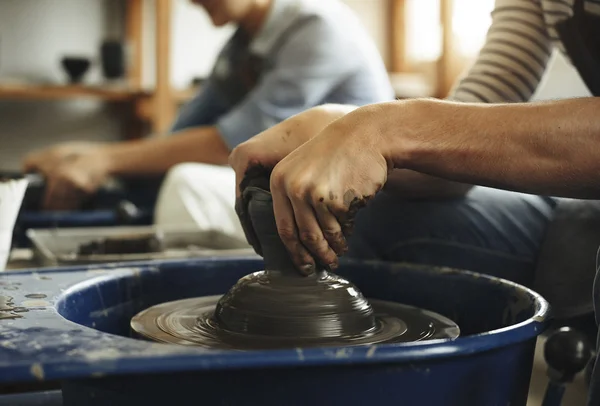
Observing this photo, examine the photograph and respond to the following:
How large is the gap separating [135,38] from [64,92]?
0.53 meters

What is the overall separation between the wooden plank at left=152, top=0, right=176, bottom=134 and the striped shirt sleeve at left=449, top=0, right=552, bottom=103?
2.38m

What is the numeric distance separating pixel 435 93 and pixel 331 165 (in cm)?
302

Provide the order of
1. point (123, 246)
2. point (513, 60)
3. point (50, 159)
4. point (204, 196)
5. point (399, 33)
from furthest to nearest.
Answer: point (399, 33)
point (50, 159)
point (204, 196)
point (123, 246)
point (513, 60)

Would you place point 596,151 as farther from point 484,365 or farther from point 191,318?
point 191,318

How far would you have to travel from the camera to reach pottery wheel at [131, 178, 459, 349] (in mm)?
735

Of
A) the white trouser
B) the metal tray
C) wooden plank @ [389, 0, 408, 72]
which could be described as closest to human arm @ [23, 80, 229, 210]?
the white trouser

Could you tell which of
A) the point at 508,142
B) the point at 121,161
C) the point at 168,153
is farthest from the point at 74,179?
the point at 508,142

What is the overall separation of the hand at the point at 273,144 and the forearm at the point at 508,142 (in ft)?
0.44

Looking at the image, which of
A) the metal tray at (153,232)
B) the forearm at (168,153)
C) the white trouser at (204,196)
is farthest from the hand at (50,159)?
the metal tray at (153,232)

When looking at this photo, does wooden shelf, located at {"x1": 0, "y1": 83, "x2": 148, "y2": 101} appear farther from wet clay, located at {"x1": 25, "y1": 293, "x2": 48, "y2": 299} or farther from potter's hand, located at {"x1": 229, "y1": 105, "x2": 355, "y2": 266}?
wet clay, located at {"x1": 25, "y1": 293, "x2": 48, "y2": 299}

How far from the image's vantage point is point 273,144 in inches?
34.9

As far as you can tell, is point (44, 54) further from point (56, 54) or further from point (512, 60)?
point (512, 60)

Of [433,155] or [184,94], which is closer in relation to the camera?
[433,155]

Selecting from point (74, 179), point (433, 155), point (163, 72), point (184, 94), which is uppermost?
point (433, 155)
